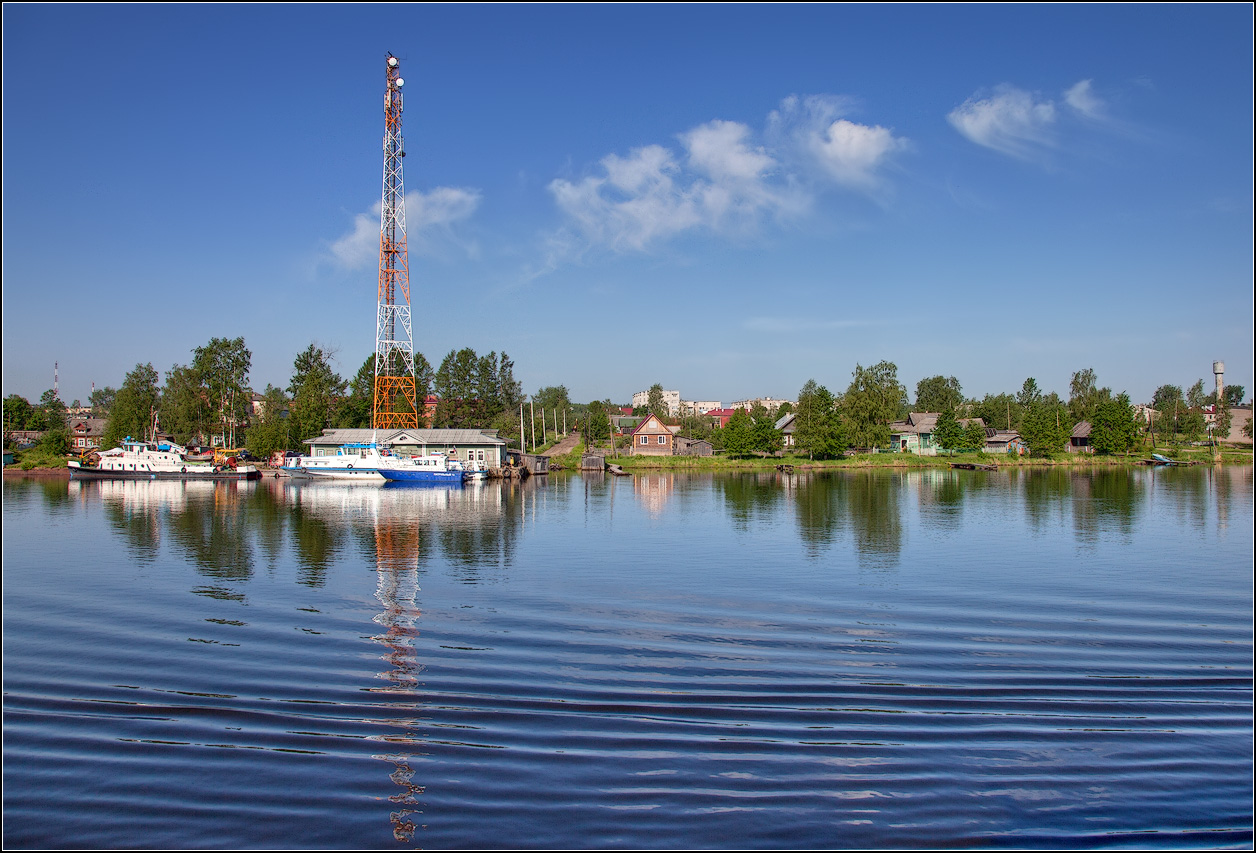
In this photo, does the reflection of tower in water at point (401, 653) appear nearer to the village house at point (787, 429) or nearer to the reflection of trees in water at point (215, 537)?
the reflection of trees in water at point (215, 537)

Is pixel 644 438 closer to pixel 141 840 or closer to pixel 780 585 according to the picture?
pixel 780 585

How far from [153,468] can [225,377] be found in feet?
74.0

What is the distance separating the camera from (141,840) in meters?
6.71

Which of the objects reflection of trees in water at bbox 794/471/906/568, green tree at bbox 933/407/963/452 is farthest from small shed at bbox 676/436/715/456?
reflection of trees in water at bbox 794/471/906/568

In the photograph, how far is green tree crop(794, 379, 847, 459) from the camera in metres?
77.1

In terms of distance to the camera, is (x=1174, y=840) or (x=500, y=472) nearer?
(x=1174, y=840)

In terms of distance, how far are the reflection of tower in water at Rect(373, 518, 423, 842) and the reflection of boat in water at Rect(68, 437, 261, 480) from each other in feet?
145

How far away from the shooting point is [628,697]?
32.9 feet

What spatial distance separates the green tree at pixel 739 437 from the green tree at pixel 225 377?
52.9 meters

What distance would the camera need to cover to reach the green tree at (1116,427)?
Answer: 78938 mm

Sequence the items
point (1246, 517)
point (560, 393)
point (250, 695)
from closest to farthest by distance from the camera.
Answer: point (250, 695) < point (1246, 517) < point (560, 393)

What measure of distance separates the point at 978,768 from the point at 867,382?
78210 millimetres

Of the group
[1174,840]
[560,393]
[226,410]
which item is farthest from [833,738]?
[560,393]

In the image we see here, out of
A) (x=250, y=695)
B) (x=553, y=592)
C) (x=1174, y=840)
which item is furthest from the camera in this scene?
(x=553, y=592)
